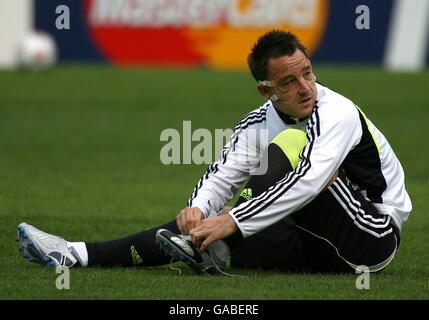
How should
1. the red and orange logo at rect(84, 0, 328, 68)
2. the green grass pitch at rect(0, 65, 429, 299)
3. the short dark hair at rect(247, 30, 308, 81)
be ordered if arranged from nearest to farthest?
1. the green grass pitch at rect(0, 65, 429, 299)
2. the short dark hair at rect(247, 30, 308, 81)
3. the red and orange logo at rect(84, 0, 328, 68)

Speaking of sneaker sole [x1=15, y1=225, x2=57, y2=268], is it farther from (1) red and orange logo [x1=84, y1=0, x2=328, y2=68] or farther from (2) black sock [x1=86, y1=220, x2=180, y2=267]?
(1) red and orange logo [x1=84, y1=0, x2=328, y2=68]

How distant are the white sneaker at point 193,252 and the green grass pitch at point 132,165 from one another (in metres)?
0.07

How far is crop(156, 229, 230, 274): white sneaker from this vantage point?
472 cm

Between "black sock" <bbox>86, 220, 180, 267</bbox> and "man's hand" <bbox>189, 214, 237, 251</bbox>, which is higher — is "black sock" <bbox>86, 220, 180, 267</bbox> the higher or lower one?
the lower one

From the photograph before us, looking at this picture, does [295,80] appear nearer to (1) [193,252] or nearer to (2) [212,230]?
(2) [212,230]

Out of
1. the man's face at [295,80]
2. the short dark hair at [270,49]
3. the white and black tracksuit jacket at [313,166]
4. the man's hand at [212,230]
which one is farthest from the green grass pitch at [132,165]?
the short dark hair at [270,49]

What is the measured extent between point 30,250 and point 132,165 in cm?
561

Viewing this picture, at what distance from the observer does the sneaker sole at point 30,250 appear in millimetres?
4891

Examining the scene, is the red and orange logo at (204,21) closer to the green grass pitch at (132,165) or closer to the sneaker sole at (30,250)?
the green grass pitch at (132,165)

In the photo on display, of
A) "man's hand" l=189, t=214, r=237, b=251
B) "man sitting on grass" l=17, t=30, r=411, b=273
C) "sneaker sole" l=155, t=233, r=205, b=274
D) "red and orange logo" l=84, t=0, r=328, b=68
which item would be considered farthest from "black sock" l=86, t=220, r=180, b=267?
"red and orange logo" l=84, t=0, r=328, b=68

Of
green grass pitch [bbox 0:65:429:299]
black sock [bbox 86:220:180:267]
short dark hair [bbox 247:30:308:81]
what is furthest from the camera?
black sock [bbox 86:220:180:267]

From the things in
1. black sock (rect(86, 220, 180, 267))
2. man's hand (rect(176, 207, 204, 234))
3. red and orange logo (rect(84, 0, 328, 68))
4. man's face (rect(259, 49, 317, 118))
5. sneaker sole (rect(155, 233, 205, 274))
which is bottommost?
red and orange logo (rect(84, 0, 328, 68))

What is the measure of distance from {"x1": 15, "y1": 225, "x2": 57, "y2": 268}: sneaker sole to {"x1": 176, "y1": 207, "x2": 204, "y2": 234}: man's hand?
607mm

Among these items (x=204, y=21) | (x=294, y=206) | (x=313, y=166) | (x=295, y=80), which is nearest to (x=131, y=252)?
(x=294, y=206)
